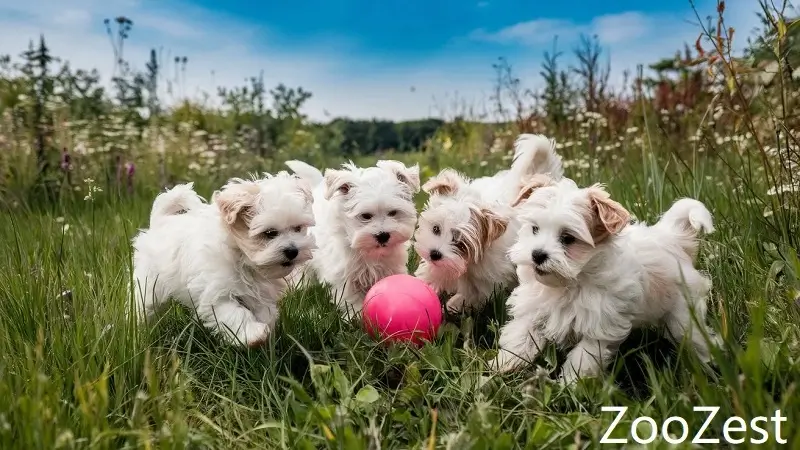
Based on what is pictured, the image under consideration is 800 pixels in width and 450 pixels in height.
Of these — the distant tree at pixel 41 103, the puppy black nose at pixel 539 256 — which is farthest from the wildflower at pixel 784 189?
the distant tree at pixel 41 103

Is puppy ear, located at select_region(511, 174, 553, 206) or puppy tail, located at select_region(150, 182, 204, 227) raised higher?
puppy ear, located at select_region(511, 174, 553, 206)

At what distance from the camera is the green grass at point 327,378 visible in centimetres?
268

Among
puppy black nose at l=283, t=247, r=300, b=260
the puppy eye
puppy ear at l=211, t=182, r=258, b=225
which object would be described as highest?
puppy ear at l=211, t=182, r=258, b=225

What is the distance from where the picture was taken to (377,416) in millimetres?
3256

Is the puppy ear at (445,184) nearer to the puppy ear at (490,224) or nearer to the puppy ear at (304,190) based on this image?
the puppy ear at (490,224)

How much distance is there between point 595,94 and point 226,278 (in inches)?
330

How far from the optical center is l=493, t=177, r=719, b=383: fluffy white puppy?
11.6ft

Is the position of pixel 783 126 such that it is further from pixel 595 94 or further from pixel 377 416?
pixel 595 94

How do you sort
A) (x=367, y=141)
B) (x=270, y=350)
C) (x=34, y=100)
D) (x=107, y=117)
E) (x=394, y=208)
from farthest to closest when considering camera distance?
(x=367, y=141)
(x=107, y=117)
(x=34, y=100)
(x=394, y=208)
(x=270, y=350)

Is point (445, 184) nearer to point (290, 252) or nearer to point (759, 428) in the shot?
point (290, 252)

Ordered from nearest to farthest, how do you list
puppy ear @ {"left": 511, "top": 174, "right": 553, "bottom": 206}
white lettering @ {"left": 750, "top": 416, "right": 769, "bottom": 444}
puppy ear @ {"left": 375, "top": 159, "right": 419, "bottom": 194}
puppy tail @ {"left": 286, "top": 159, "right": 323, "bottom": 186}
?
white lettering @ {"left": 750, "top": 416, "right": 769, "bottom": 444} → puppy ear @ {"left": 511, "top": 174, "right": 553, "bottom": 206} → puppy ear @ {"left": 375, "top": 159, "right": 419, "bottom": 194} → puppy tail @ {"left": 286, "top": 159, "right": 323, "bottom": 186}

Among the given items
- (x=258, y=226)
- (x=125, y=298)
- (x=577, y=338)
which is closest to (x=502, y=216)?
(x=577, y=338)

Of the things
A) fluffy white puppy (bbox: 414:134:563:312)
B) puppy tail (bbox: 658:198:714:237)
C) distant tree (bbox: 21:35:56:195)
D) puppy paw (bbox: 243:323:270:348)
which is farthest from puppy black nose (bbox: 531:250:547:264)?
distant tree (bbox: 21:35:56:195)

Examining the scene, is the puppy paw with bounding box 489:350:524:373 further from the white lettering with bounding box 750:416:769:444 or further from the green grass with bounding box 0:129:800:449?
the white lettering with bounding box 750:416:769:444
